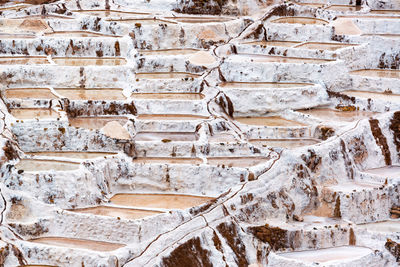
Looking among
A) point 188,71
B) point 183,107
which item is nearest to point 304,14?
point 188,71

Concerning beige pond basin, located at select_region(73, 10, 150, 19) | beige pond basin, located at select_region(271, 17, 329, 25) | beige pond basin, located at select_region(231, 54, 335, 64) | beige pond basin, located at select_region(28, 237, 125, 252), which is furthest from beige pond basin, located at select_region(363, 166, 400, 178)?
beige pond basin, located at select_region(73, 10, 150, 19)

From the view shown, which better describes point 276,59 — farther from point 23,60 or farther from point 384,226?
point 23,60

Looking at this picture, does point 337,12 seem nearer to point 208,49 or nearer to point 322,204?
point 208,49

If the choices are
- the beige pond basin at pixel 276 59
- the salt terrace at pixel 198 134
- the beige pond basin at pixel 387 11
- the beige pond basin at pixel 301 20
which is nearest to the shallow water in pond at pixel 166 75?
the salt terrace at pixel 198 134

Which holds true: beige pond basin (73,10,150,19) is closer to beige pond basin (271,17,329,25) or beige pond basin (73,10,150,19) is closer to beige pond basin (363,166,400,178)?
beige pond basin (271,17,329,25)

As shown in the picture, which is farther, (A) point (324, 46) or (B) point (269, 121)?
(A) point (324, 46)

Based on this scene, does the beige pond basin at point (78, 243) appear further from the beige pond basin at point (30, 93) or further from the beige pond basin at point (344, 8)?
the beige pond basin at point (344, 8)

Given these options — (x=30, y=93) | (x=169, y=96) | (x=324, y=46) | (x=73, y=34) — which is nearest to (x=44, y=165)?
(x=30, y=93)
